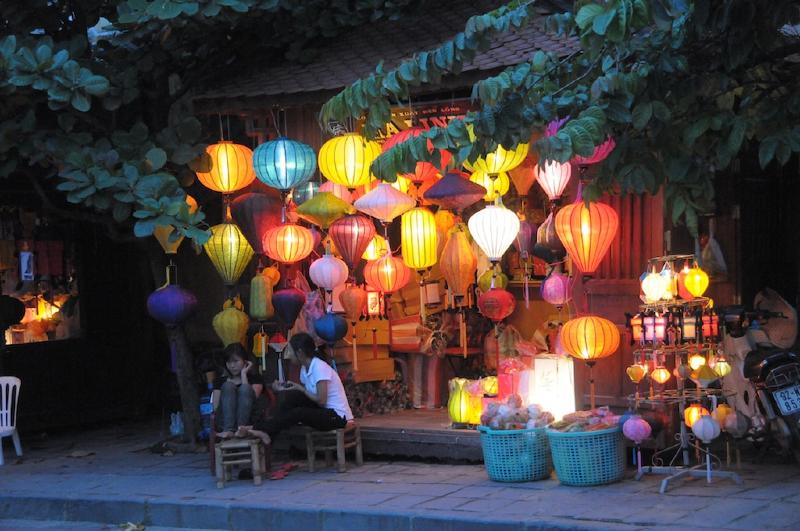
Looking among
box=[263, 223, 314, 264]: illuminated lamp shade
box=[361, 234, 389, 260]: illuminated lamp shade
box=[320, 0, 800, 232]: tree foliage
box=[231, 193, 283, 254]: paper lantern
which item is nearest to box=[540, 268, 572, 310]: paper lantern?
box=[361, 234, 389, 260]: illuminated lamp shade

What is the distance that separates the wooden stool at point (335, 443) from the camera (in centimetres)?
1095

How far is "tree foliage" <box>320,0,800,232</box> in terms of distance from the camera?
22.5 ft

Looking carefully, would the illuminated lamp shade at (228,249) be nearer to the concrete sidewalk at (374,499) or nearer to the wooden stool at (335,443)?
the wooden stool at (335,443)

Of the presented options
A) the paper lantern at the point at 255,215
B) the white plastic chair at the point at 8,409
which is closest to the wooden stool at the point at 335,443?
the paper lantern at the point at 255,215

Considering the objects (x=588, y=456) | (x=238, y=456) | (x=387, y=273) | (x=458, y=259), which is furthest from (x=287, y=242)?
(x=588, y=456)

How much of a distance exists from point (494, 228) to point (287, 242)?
2.14 m

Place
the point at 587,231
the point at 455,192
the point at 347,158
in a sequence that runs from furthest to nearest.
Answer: the point at 347,158 < the point at 455,192 < the point at 587,231

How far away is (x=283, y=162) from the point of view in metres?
10.9

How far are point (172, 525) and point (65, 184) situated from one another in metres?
3.30

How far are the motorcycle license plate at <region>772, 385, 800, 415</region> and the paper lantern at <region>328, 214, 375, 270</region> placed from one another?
13.3 ft

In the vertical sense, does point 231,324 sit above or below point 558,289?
below

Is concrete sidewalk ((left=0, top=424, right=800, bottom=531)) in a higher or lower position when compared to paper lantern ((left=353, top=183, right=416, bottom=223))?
lower

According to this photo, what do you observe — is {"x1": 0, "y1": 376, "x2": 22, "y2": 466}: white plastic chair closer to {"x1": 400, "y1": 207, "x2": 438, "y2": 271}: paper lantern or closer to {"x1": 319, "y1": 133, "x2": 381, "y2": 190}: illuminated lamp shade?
{"x1": 319, "y1": 133, "x2": 381, "y2": 190}: illuminated lamp shade

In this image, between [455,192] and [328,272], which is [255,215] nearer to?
[328,272]
